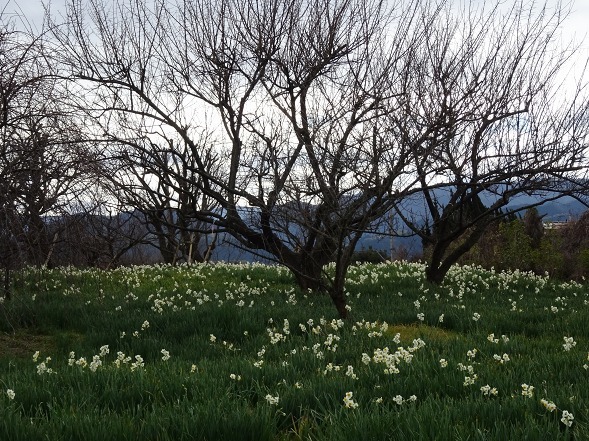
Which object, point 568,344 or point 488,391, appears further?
point 568,344

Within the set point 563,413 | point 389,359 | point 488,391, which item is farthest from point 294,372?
point 563,413

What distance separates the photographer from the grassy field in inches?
121

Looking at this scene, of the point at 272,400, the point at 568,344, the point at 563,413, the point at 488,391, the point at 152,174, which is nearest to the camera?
the point at 563,413

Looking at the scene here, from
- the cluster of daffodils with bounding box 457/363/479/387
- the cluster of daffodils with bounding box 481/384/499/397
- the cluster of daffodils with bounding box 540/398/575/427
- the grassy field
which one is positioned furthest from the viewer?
the cluster of daffodils with bounding box 457/363/479/387

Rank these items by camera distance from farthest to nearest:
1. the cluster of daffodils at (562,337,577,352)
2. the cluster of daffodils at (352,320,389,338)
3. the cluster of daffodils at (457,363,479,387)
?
the cluster of daffodils at (352,320,389,338)
the cluster of daffodils at (562,337,577,352)
the cluster of daffodils at (457,363,479,387)

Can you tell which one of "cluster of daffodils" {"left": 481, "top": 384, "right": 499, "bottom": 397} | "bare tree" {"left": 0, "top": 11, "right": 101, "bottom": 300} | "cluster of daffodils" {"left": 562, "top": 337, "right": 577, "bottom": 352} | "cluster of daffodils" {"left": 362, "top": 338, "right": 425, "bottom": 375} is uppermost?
"bare tree" {"left": 0, "top": 11, "right": 101, "bottom": 300}

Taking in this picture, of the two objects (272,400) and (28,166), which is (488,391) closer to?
(272,400)

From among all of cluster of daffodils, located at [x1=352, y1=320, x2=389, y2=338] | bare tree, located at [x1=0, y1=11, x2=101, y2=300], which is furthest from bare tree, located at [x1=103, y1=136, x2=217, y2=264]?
cluster of daffodils, located at [x1=352, y1=320, x2=389, y2=338]

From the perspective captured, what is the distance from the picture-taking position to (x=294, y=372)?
4457 millimetres

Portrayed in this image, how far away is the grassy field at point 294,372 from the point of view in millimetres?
3066

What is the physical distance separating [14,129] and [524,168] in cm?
779

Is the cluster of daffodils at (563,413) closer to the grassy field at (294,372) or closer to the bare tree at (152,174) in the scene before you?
the grassy field at (294,372)

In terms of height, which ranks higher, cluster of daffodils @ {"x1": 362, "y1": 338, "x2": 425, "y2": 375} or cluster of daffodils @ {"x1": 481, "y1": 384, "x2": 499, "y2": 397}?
cluster of daffodils @ {"x1": 362, "y1": 338, "x2": 425, "y2": 375}

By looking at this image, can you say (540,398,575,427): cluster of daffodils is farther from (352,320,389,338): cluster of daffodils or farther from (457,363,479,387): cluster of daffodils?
(352,320,389,338): cluster of daffodils
